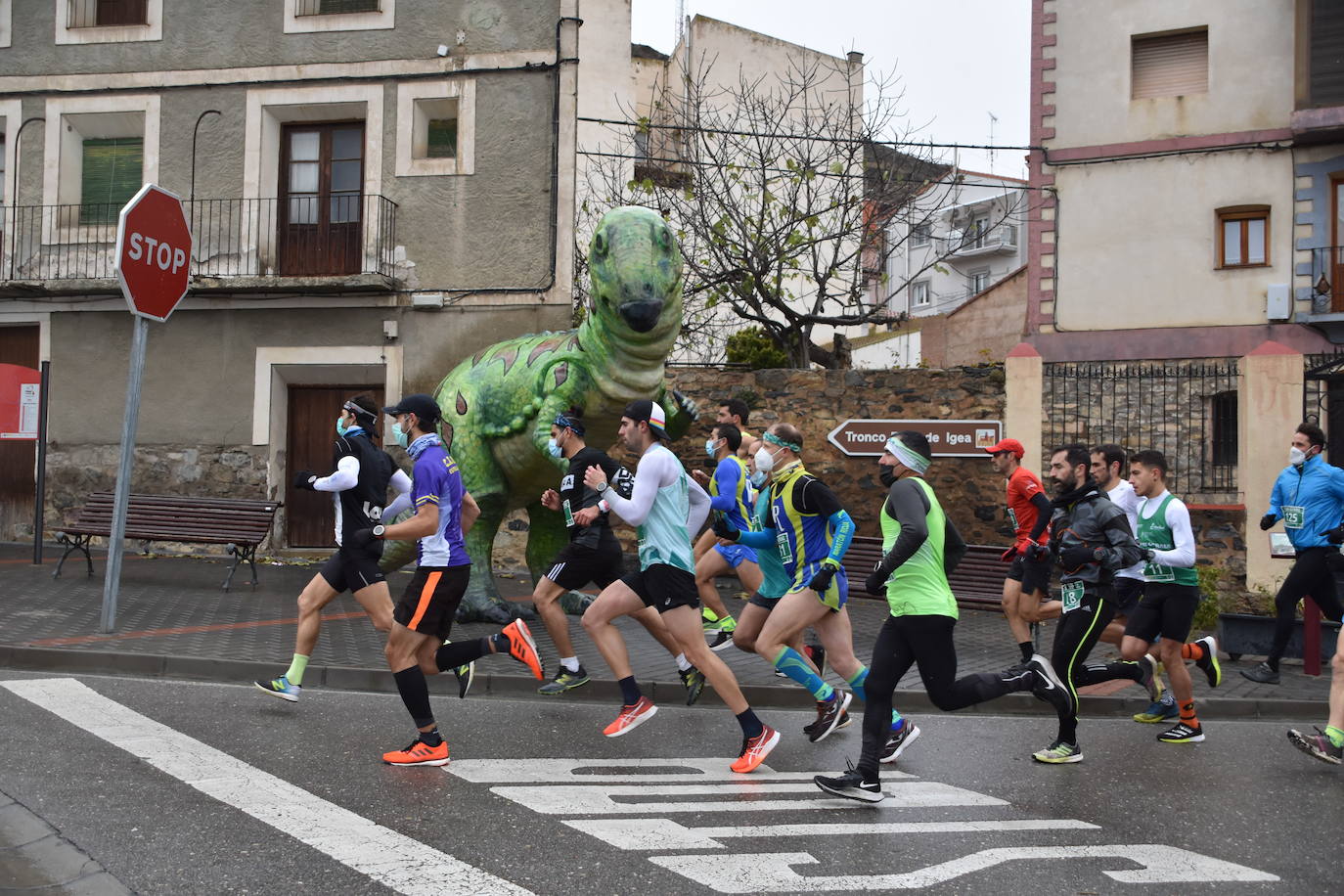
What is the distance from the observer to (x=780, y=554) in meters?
7.18

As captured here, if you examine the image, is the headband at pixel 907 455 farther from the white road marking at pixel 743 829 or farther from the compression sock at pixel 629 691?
the compression sock at pixel 629 691

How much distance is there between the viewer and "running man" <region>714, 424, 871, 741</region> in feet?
21.9

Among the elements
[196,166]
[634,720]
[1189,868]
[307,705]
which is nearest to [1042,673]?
[1189,868]

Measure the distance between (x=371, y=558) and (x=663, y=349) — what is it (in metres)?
3.35

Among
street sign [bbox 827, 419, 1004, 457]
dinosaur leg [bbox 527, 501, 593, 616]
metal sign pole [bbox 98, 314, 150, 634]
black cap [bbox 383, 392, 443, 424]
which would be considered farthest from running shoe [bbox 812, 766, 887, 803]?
street sign [bbox 827, 419, 1004, 457]

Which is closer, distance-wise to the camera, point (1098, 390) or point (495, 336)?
point (1098, 390)

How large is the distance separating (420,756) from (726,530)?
2.23m

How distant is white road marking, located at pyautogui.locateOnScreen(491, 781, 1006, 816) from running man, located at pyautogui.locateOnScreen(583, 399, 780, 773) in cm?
34

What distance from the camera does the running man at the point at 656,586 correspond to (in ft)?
20.4

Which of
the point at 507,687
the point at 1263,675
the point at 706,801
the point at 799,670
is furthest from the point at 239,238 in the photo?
the point at 1263,675

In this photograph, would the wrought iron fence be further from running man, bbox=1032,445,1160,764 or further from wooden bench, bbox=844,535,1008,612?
Result: running man, bbox=1032,445,1160,764

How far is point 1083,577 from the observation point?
6703 mm

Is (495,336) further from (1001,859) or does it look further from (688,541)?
(1001,859)

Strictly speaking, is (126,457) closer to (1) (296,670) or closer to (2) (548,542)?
(1) (296,670)
